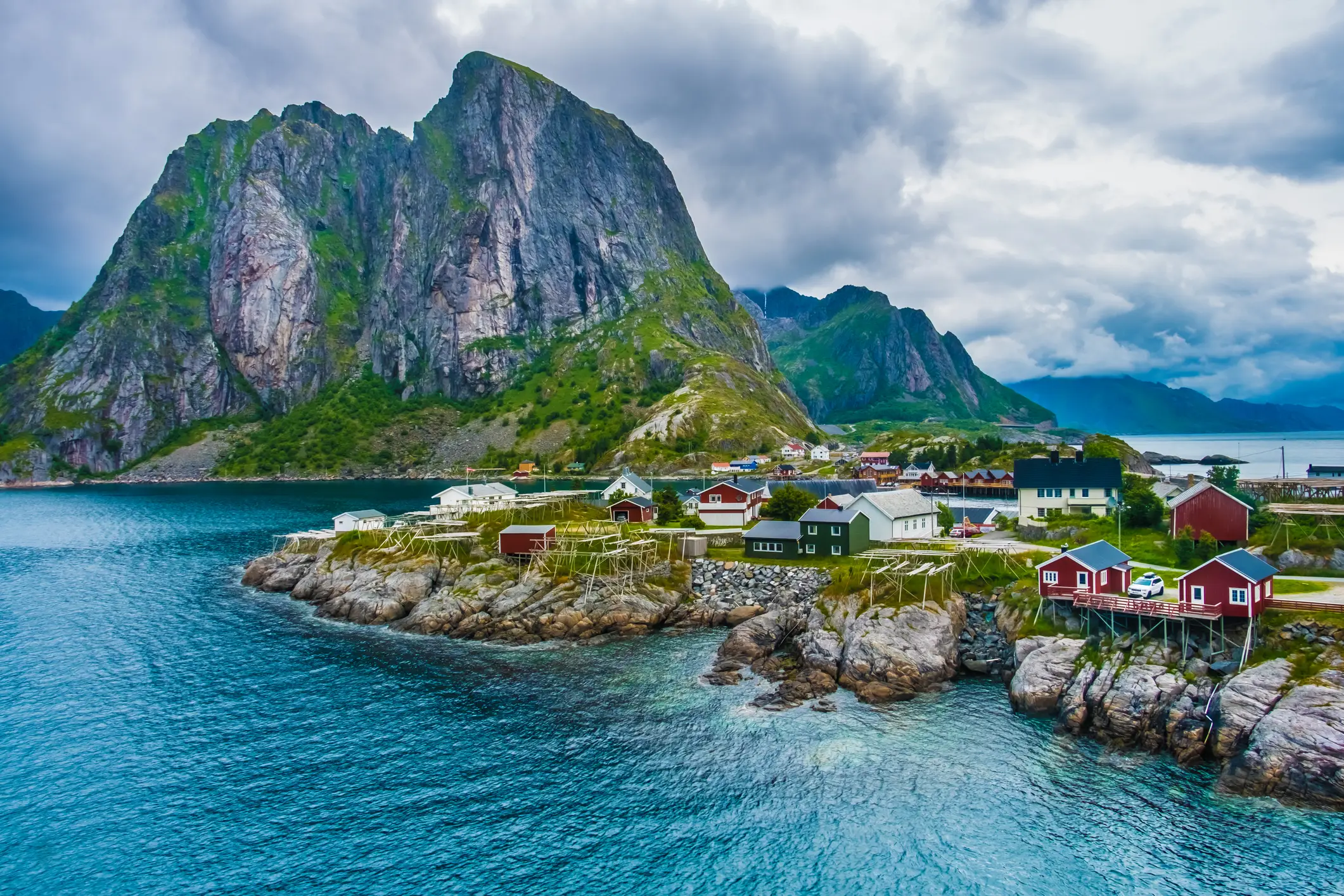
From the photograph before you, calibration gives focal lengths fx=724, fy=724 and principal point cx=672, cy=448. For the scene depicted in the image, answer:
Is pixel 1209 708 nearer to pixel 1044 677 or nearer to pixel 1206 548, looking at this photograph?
pixel 1044 677

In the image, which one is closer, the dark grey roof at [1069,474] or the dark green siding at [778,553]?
the dark green siding at [778,553]

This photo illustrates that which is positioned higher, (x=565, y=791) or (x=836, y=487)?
(x=836, y=487)

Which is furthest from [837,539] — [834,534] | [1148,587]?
[1148,587]

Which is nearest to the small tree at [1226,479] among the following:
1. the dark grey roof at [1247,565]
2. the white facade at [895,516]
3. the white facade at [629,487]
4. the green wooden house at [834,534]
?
the white facade at [895,516]

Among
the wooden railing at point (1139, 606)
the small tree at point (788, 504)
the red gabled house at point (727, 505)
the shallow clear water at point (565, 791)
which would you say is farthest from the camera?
the red gabled house at point (727, 505)

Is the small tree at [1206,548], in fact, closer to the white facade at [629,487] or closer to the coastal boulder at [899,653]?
the coastal boulder at [899,653]
